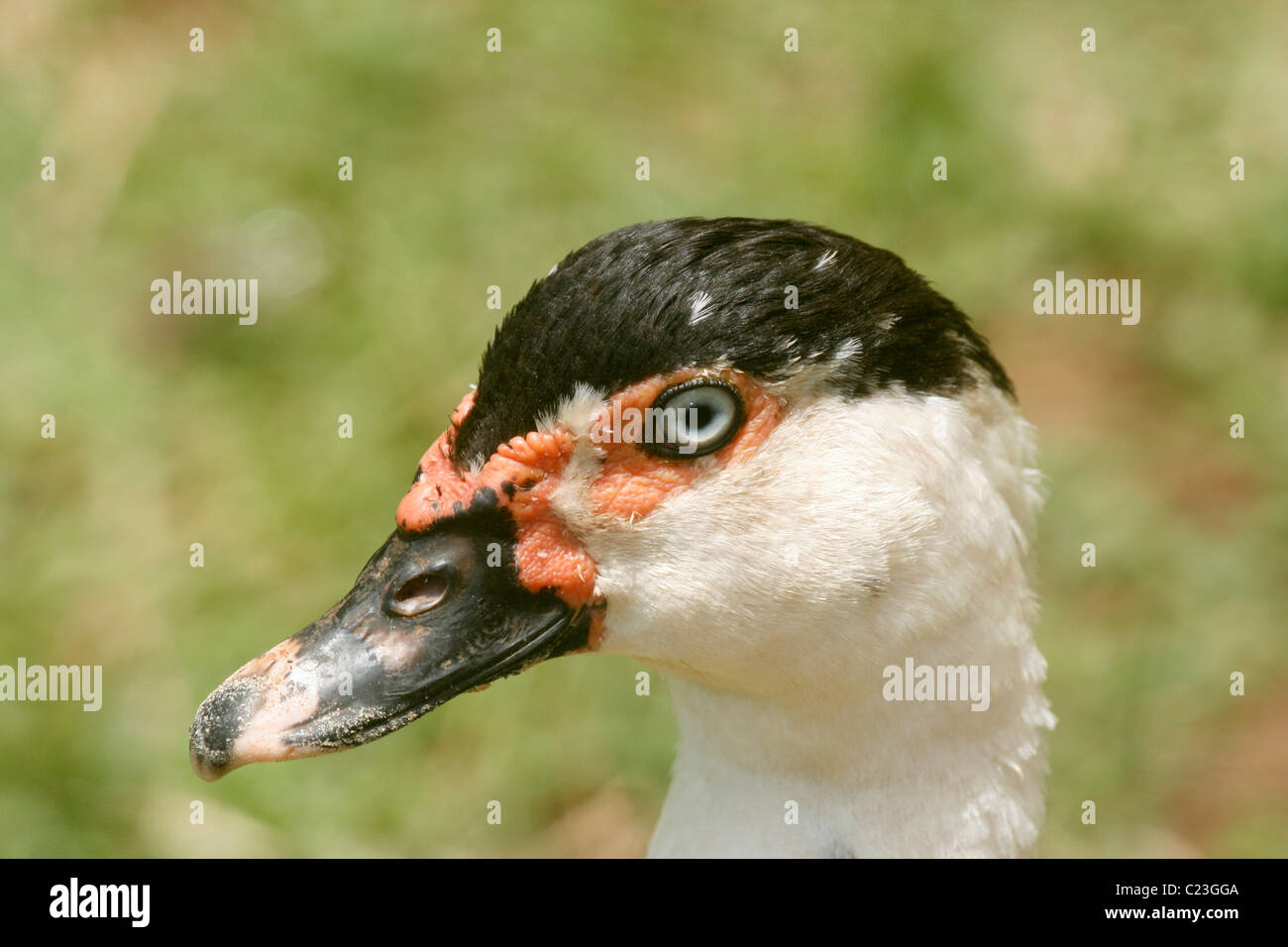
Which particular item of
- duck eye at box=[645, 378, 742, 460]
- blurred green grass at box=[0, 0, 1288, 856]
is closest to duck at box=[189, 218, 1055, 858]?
duck eye at box=[645, 378, 742, 460]

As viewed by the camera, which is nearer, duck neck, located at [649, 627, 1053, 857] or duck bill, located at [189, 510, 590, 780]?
duck bill, located at [189, 510, 590, 780]

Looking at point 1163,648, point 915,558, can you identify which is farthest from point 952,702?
point 1163,648

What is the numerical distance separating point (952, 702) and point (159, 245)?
4471 mm

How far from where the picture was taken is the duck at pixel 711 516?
2.69m

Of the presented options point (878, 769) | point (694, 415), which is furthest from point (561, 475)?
point (878, 769)

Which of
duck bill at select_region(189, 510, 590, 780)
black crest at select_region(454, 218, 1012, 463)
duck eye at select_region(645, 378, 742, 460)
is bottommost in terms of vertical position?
duck bill at select_region(189, 510, 590, 780)

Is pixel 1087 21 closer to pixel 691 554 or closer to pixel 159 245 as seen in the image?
pixel 159 245

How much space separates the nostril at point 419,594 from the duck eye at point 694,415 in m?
0.47

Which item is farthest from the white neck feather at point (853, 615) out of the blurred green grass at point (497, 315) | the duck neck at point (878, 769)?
the blurred green grass at point (497, 315)

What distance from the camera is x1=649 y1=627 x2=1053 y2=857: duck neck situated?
113 inches

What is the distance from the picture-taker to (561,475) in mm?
2748

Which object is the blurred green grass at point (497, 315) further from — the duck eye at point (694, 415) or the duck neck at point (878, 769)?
the duck eye at point (694, 415)

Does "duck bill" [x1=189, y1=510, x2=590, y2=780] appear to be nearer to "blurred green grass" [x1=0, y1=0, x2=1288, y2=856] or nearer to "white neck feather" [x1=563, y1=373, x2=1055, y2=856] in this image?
"white neck feather" [x1=563, y1=373, x2=1055, y2=856]

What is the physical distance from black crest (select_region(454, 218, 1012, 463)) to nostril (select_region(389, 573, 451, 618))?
0.24 metres
